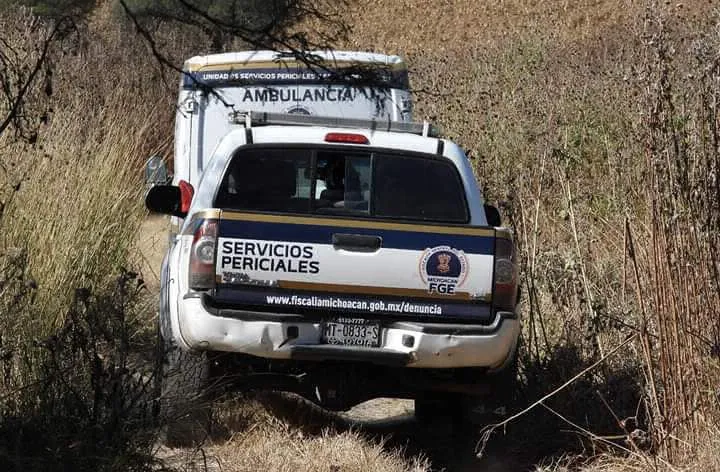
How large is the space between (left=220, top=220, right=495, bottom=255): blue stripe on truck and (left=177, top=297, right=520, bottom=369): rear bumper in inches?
15.4

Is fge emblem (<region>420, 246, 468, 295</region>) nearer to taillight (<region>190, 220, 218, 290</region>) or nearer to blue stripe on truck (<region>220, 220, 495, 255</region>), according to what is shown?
blue stripe on truck (<region>220, 220, 495, 255</region>)

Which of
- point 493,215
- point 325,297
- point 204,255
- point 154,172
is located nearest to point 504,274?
point 325,297

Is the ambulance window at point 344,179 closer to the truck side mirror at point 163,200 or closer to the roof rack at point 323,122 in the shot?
the roof rack at point 323,122

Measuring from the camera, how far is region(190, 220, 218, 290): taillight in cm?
673

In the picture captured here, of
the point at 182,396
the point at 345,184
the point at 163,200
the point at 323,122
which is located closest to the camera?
the point at 182,396

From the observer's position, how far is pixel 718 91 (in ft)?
20.4

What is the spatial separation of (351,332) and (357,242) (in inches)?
18.3

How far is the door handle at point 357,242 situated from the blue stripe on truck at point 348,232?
0.02 m

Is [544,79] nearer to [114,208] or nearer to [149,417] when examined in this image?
[114,208]

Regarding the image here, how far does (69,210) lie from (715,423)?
15.1 ft

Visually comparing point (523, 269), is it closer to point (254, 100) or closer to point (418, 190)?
point (418, 190)

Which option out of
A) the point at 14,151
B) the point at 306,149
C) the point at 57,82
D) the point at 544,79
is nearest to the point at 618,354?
the point at 306,149

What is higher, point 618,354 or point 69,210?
point 69,210

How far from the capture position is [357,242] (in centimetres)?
681
